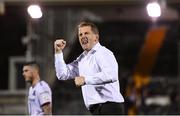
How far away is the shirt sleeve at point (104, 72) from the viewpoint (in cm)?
554

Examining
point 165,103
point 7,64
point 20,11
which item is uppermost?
point 20,11

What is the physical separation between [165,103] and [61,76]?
30.7 feet

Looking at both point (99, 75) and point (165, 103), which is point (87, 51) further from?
point (165, 103)

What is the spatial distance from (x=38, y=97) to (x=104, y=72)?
7.26 feet

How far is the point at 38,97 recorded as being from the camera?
7.64 meters

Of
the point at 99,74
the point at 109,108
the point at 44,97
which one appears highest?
the point at 99,74

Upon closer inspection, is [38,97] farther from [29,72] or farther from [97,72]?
[97,72]

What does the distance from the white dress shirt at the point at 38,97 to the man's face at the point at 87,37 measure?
1926 millimetres

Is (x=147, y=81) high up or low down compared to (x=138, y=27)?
down

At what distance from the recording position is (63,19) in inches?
586

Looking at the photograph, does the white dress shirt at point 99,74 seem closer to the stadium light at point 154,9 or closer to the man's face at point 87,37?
the man's face at point 87,37

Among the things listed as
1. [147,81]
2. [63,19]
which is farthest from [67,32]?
[147,81]

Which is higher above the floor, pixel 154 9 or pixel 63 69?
pixel 154 9

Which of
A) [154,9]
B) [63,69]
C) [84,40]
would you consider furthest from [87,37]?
[154,9]
